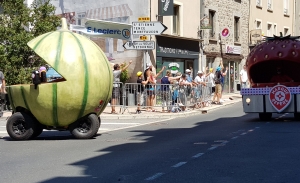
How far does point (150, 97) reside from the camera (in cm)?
2103

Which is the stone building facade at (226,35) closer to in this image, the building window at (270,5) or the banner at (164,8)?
the banner at (164,8)

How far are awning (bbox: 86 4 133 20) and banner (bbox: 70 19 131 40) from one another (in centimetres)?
150

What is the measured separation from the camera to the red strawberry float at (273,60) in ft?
55.5

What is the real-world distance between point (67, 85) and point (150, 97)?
28.5 feet

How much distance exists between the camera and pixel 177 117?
67.2 ft

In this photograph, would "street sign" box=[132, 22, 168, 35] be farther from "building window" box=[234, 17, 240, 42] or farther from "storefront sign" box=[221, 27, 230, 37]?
"building window" box=[234, 17, 240, 42]

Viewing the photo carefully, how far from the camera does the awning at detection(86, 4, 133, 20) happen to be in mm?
26688

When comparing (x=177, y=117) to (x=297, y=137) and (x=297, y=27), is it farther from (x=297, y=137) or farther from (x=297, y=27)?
(x=297, y=27)

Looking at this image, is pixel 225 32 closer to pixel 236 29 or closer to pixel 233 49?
pixel 233 49

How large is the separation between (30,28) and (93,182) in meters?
16.1

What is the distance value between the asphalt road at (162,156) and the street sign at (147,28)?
5834 mm

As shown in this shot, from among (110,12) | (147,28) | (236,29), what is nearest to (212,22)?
(236,29)

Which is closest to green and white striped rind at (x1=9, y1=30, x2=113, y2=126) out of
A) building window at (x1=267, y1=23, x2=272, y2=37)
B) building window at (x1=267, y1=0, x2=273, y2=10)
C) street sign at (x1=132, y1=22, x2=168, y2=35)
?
street sign at (x1=132, y1=22, x2=168, y2=35)

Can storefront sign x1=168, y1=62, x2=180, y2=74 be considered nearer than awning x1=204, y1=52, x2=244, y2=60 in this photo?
Yes
